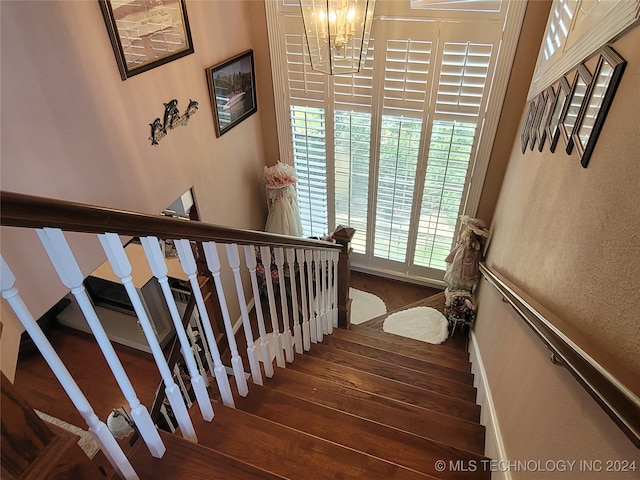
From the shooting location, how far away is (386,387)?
8.01 feet

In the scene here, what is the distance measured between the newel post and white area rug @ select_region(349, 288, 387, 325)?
2.84 feet

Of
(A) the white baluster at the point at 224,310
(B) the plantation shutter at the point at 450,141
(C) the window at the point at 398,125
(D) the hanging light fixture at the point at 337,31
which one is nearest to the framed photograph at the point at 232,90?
(C) the window at the point at 398,125

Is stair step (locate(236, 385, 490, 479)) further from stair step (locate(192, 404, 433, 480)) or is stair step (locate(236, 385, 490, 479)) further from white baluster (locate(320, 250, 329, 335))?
white baluster (locate(320, 250, 329, 335))

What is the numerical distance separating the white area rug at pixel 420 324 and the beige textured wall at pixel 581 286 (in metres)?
1.62

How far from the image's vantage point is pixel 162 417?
251cm

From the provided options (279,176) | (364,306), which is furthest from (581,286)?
(364,306)

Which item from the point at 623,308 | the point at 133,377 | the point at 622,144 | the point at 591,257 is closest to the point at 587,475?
the point at 623,308

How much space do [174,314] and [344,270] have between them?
1923 millimetres

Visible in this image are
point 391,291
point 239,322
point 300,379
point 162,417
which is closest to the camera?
point 300,379

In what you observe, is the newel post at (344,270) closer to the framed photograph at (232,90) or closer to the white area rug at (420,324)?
the white area rug at (420,324)

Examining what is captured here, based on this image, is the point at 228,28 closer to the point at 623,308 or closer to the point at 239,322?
the point at 239,322

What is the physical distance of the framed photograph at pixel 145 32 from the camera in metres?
2.22

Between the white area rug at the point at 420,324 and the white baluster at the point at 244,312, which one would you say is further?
the white area rug at the point at 420,324

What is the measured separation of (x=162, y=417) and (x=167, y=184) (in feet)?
4.97
